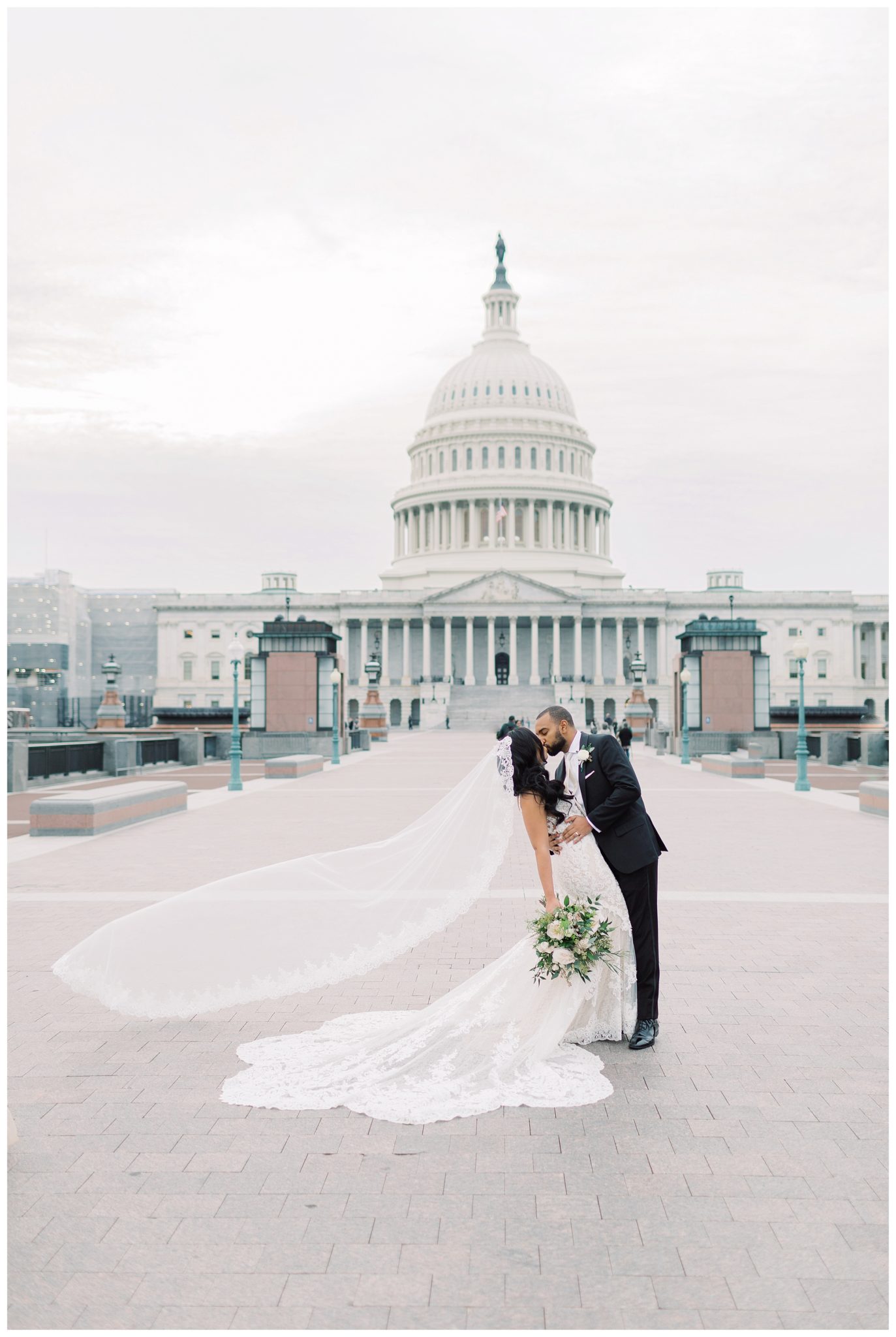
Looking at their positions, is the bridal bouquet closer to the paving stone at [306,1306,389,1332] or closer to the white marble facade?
the paving stone at [306,1306,389,1332]

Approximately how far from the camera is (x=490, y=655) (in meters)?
120

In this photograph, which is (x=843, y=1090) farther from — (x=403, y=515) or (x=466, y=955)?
(x=403, y=515)

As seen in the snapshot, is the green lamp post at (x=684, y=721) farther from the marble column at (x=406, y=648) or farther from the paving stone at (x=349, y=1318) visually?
the marble column at (x=406, y=648)

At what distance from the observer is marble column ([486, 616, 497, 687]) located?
120m

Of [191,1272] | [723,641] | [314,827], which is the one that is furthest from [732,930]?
[723,641]

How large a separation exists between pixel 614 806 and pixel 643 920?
0.76 metres

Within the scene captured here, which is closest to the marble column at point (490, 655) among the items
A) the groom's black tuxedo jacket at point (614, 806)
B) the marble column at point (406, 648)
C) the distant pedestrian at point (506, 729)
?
the marble column at point (406, 648)

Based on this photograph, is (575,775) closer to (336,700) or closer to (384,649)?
(336,700)

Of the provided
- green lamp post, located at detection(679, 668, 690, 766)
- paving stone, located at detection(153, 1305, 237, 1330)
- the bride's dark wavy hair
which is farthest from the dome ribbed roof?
paving stone, located at detection(153, 1305, 237, 1330)

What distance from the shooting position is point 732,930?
10836 mm

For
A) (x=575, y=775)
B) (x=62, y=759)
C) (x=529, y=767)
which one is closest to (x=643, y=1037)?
(x=575, y=775)

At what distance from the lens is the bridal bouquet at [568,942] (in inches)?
265

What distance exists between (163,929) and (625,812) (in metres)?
3.17

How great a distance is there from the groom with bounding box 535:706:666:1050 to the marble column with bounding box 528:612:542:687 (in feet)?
362
